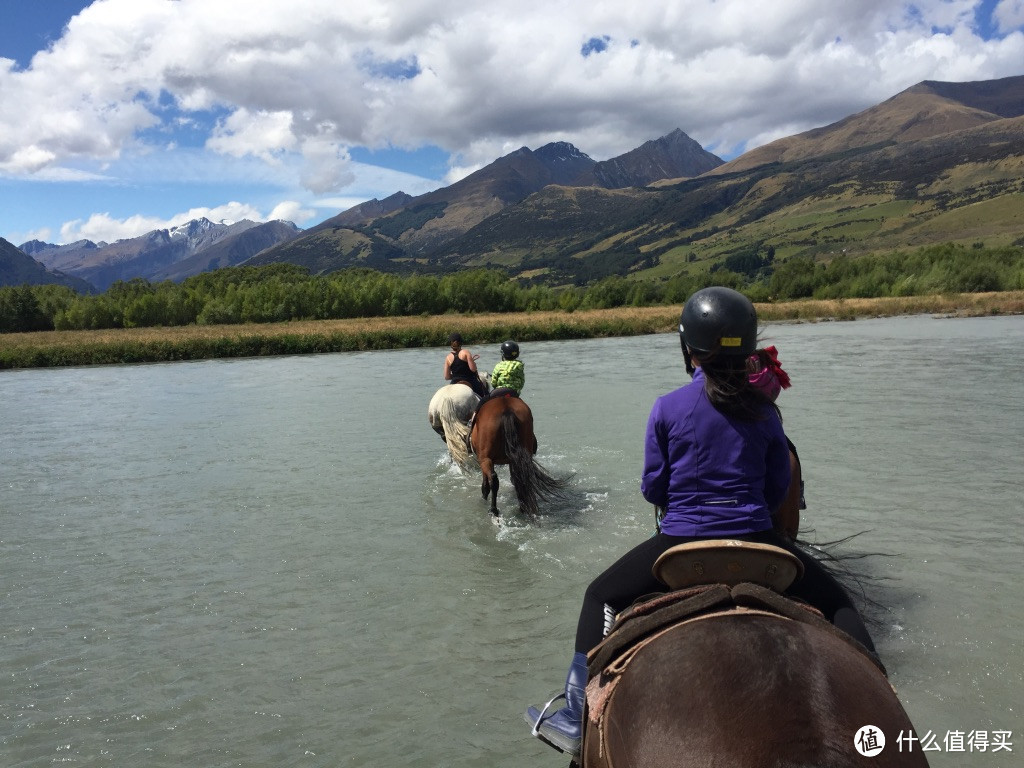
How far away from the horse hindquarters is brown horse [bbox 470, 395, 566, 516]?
23.3ft

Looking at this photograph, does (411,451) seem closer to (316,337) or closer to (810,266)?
(316,337)

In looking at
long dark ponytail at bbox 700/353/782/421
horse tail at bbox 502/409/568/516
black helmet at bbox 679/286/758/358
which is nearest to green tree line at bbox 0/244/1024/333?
horse tail at bbox 502/409/568/516

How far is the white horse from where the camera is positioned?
11.2m

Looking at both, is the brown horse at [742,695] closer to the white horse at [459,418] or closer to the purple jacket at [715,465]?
the purple jacket at [715,465]

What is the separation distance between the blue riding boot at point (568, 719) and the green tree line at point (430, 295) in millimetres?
79229

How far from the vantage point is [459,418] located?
37.1 ft

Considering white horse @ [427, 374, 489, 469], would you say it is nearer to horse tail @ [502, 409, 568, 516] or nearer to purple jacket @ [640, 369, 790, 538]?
horse tail @ [502, 409, 568, 516]

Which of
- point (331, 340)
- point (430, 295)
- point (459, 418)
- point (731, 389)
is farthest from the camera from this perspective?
point (430, 295)

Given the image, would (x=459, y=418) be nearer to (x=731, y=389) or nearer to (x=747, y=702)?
(x=731, y=389)

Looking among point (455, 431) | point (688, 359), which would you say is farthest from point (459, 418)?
point (688, 359)

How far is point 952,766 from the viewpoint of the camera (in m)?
4.39

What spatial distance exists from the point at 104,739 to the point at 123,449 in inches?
508

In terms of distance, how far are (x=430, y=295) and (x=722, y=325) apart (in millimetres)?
82104

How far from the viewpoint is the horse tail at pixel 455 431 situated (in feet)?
36.8
